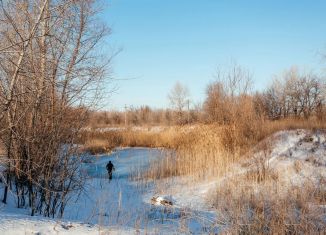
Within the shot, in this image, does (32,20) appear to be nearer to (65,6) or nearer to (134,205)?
(65,6)

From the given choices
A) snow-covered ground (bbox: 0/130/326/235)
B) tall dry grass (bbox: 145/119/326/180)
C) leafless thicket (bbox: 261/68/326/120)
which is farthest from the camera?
leafless thicket (bbox: 261/68/326/120)

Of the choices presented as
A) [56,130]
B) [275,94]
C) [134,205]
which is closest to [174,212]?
[134,205]

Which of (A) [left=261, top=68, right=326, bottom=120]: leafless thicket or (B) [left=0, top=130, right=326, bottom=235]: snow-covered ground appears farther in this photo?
(A) [left=261, top=68, right=326, bottom=120]: leafless thicket

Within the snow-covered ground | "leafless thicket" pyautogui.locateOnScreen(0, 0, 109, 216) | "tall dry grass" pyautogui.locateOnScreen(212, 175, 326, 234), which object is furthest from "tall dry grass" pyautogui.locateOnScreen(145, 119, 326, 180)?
"leafless thicket" pyautogui.locateOnScreen(0, 0, 109, 216)

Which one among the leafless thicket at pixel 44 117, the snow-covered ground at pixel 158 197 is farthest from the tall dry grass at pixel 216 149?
the leafless thicket at pixel 44 117

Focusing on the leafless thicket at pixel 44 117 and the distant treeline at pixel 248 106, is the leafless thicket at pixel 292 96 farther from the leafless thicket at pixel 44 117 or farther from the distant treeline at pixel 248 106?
the leafless thicket at pixel 44 117

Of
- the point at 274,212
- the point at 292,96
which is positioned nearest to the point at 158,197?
the point at 274,212

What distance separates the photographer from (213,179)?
9.48 m

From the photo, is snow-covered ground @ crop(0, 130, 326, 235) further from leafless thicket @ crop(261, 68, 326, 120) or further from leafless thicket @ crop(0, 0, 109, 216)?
leafless thicket @ crop(261, 68, 326, 120)

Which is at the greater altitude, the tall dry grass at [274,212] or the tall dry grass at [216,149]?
the tall dry grass at [216,149]

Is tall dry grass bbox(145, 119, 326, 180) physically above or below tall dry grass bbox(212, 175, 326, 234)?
above

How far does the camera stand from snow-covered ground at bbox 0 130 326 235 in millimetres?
4043

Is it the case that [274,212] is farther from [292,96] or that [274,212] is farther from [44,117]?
[292,96]

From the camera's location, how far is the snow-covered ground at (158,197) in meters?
4.04
